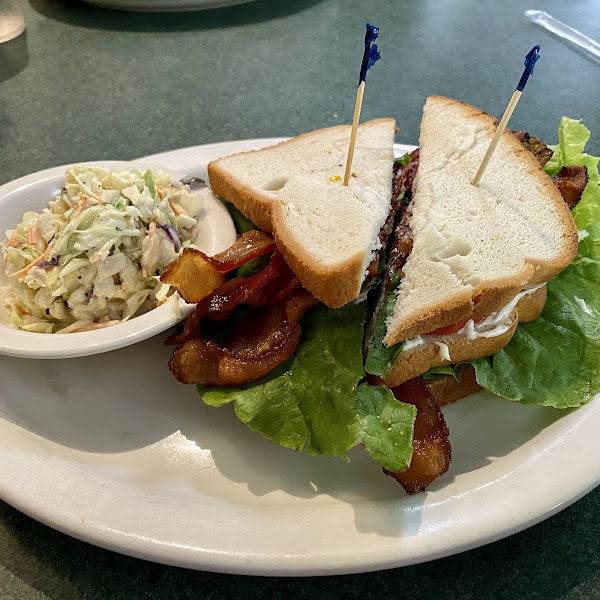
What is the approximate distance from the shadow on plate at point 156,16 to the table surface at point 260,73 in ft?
0.05

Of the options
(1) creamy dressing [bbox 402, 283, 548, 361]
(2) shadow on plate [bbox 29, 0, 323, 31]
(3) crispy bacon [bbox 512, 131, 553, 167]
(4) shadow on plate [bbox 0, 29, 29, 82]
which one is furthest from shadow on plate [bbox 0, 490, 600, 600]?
(2) shadow on plate [bbox 29, 0, 323, 31]

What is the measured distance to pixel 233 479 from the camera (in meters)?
1.32

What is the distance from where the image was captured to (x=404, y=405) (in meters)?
1.32

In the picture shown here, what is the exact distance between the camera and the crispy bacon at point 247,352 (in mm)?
1410

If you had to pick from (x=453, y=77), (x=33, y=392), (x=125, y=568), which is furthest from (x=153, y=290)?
(x=453, y=77)

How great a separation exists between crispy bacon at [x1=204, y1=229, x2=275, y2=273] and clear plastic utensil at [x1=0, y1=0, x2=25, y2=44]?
9.65 feet

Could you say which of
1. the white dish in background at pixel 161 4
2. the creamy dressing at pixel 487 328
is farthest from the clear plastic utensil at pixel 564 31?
the creamy dressing at pixel 487 328

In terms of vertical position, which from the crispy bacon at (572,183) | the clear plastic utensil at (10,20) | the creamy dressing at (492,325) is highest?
the crispy bacon at (572,183)

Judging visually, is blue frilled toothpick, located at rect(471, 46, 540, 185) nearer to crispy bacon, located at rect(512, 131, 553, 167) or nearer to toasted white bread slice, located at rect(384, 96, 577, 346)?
toasted white bread slice, located at rect(384, 96, 577, 346)

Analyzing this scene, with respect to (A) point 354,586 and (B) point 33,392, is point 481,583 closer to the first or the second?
(A) point 354,586

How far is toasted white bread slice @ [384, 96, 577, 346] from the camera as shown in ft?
4.55

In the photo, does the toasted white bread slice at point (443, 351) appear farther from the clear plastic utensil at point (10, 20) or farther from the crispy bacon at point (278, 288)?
the clear plastic utensil at point (10, 20)

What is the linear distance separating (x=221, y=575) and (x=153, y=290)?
78 cm

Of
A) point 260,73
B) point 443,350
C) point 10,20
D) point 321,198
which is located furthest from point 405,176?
point 10,20
